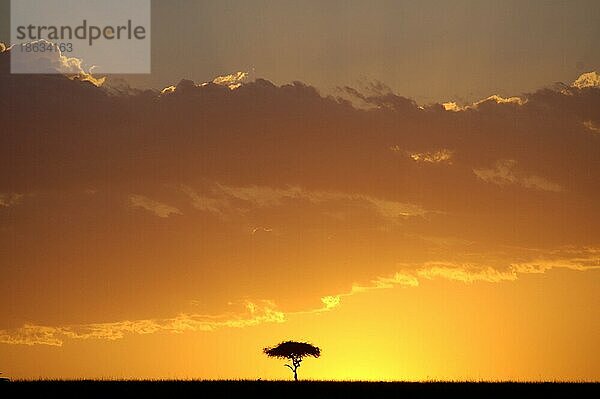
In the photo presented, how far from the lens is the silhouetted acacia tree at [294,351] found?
569 ft

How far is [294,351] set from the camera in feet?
568

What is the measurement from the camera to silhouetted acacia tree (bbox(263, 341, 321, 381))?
17350 cm
